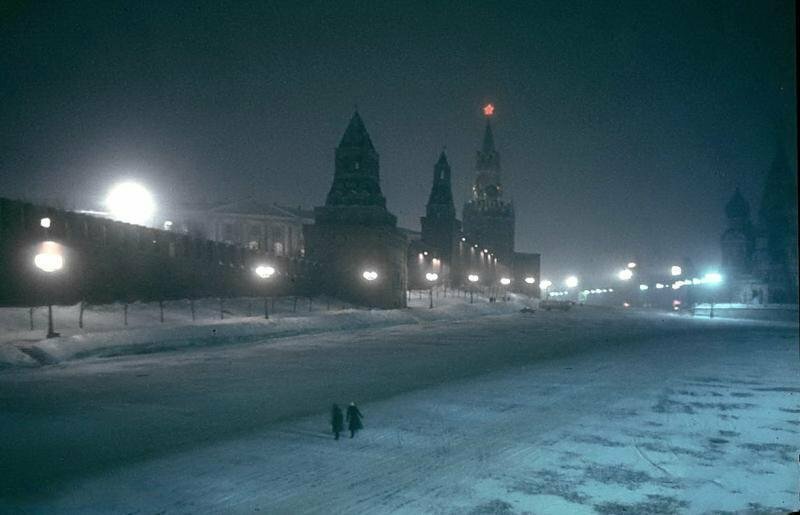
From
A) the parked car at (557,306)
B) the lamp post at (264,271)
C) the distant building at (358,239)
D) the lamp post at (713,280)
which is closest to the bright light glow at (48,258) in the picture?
the lamp post at (264,271)

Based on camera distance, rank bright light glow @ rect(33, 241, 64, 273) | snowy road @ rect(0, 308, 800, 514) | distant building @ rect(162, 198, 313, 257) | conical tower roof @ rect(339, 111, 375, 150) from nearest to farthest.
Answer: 1. snowy road @ rect(0, 308, 800, 514)
2. bright light glow @ rect(33, 241, 64, 273)
3. conical tower roof @ rect(339, 111, 375, 150)
4. distant building @ rect(162, 198, 313, 257)

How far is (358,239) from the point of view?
43.9 metres

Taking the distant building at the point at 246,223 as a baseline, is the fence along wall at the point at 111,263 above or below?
below

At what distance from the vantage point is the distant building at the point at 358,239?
4344 cm

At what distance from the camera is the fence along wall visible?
2217 centimetres

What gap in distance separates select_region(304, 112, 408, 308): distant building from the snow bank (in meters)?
5.00

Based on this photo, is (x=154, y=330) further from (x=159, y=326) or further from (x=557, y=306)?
(x=557, y=306)

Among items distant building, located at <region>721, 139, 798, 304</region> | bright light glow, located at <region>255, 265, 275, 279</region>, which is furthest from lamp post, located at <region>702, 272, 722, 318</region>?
bright light glow, located at <region>255, 265, 275, 279</region>

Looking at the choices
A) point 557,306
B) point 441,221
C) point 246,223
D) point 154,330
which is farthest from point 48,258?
point 246,223

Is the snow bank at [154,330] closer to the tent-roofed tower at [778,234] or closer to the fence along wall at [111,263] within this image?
the fence along wall at [111,263]

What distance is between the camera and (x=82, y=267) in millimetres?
25625

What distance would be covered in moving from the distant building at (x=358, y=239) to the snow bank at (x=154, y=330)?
500 centimetres

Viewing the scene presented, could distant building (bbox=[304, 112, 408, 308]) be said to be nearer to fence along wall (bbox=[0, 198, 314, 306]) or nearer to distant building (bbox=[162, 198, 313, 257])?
fence along wall (bbox=[0, 198, 314, 306])

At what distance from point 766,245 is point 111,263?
70762mm
